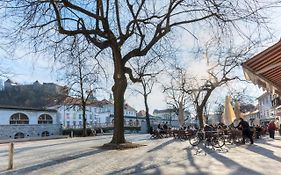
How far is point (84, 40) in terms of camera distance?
69.6 feet

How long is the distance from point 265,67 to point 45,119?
2307 inches

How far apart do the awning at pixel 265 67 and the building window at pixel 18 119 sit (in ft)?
170

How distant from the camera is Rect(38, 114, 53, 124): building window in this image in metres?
64.9

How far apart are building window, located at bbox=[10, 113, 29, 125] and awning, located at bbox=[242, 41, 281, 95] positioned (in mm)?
51905

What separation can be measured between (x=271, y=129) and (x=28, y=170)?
69.1 ft

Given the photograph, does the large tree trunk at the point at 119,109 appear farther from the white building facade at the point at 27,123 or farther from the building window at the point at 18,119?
the building window at the point at 18,119

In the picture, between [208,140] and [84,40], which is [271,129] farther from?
[84,40]

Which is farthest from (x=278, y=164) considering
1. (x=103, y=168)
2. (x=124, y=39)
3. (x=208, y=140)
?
(x=124, y=39)

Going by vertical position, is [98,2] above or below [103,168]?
above

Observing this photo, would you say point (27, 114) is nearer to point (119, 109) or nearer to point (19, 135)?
point (19, 135)

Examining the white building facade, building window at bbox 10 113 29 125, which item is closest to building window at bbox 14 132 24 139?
the white building facade

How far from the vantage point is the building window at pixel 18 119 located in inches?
2342

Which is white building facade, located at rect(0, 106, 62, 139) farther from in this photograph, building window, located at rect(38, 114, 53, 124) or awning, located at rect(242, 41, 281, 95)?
awning, located at rect(242, 41, 281, 95)

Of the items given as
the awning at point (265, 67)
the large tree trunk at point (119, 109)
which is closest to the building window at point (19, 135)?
the large tree trunk at point (119, 109)
